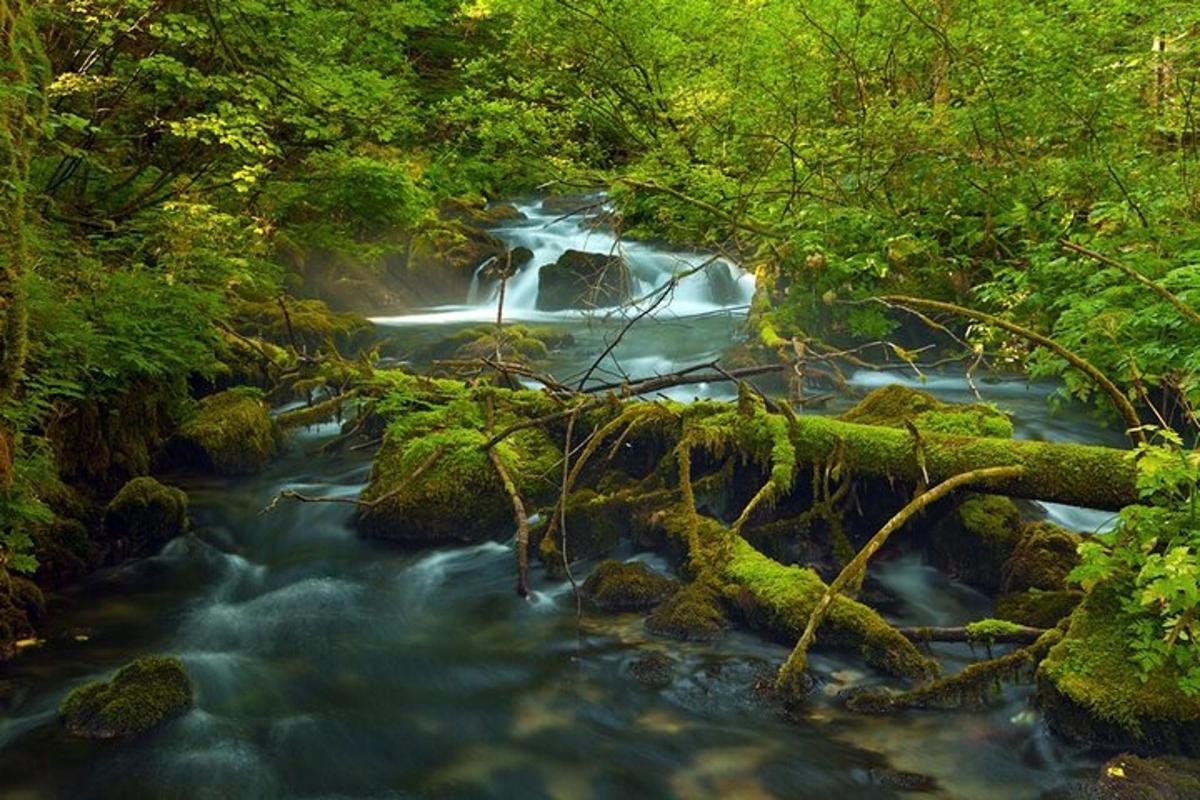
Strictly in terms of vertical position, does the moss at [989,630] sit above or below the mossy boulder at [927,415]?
below

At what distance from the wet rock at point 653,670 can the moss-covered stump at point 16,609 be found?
4.66m

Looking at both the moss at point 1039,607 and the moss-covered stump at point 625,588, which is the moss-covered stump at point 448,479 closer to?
the moss-covered stump at point 625,588

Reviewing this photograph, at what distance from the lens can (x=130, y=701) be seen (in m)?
5.24

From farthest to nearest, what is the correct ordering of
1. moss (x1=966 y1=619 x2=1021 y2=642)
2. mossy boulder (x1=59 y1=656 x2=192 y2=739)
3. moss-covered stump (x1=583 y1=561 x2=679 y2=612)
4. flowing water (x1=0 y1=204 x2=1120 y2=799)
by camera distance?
moss-covered stump (x1=583 y1=561 x2=679 y2=612)
moss (x1=966 y1=619 x2=1021 y2=642)
mossy boulder (x1=59 y1=656 x2=192 y2=739)
flowing water (x1=0 y1=204 x2=1120 y2=799)

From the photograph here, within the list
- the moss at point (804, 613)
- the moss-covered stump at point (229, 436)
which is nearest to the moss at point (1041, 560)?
the moss at point (804, 613)

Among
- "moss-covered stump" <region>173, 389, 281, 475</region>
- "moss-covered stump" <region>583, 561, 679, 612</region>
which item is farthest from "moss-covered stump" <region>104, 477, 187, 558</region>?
"moss-covered stump" <region>583, 561, 679, 612</region>

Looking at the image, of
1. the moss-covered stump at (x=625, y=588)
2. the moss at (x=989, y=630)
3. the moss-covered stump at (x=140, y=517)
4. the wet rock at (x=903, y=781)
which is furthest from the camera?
the moss-covered stump at (x=140, y=517)

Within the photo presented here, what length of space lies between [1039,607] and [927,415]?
2339mm

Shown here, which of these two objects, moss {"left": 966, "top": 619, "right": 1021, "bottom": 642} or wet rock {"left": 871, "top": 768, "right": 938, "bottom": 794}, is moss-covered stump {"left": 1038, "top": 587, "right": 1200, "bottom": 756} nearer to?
moss {"left": 966, "top": 619, "right": 1021, "bottom": 642}

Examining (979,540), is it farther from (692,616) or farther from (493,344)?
(493,344)

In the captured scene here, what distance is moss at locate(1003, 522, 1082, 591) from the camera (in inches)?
249

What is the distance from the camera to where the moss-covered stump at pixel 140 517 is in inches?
304

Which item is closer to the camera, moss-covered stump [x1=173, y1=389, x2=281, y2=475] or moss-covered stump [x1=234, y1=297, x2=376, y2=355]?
moss-covered stump [x1=173, y1=389, x2=281, y2=475]

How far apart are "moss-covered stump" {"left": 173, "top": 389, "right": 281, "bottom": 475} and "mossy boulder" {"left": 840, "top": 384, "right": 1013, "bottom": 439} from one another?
7203 millimetres
